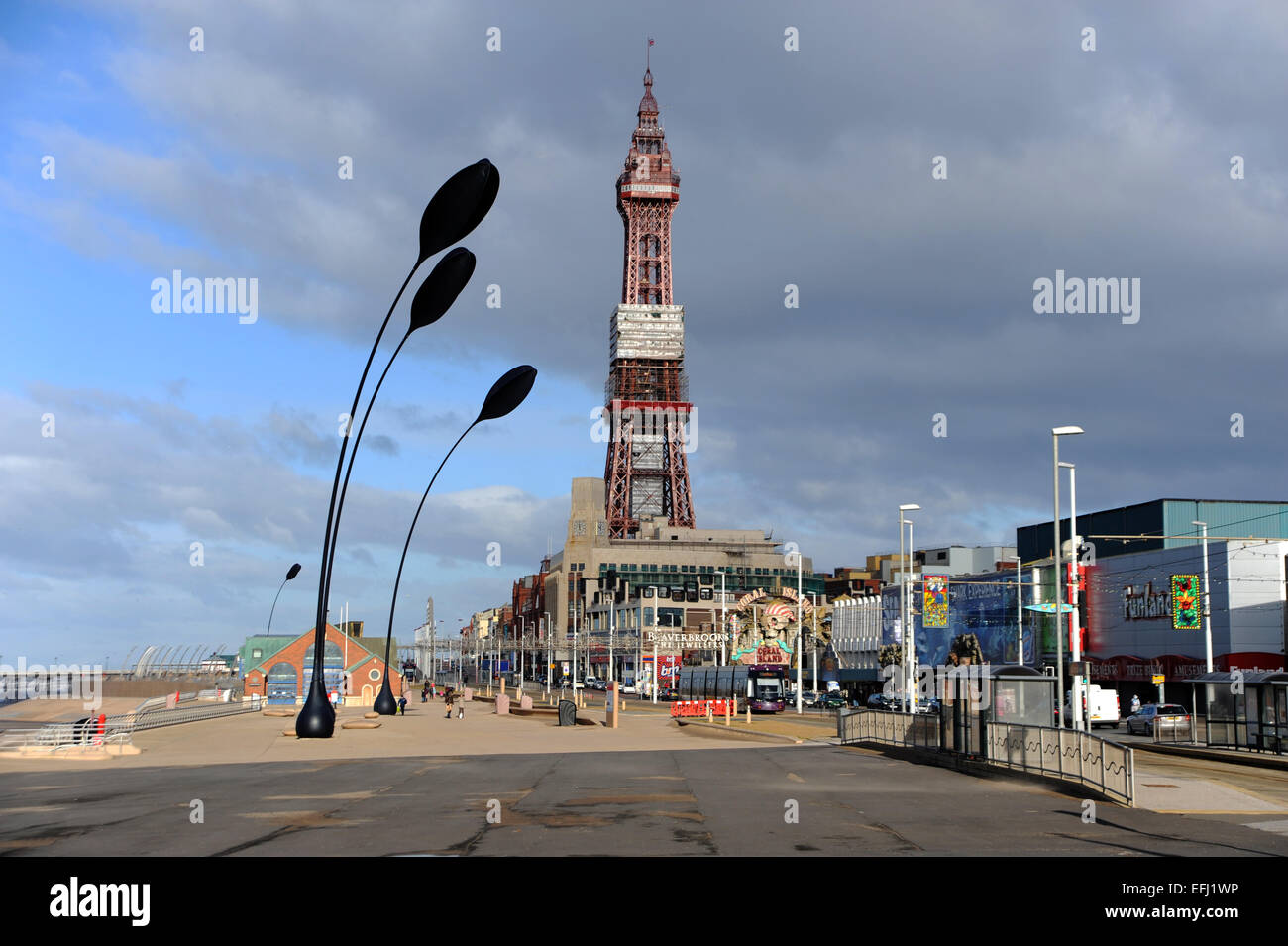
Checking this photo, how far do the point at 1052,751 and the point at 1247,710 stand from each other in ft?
53.0

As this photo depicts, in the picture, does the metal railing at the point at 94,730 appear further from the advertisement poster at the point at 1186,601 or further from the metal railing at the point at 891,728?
the advertisement poster at the point at 1186,601

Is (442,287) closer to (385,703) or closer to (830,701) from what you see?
(385,703)

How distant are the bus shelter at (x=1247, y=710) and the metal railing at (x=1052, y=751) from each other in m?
10.7

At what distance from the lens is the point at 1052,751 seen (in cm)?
2344

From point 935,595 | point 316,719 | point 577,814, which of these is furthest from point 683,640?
point 577,814

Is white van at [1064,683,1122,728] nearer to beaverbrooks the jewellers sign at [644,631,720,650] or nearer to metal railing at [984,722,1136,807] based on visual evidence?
metal railing at [984,722,1136,807]

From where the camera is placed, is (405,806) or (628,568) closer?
(405,806)

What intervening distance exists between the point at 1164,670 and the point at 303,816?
6634 cm

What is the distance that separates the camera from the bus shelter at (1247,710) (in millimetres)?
34219
